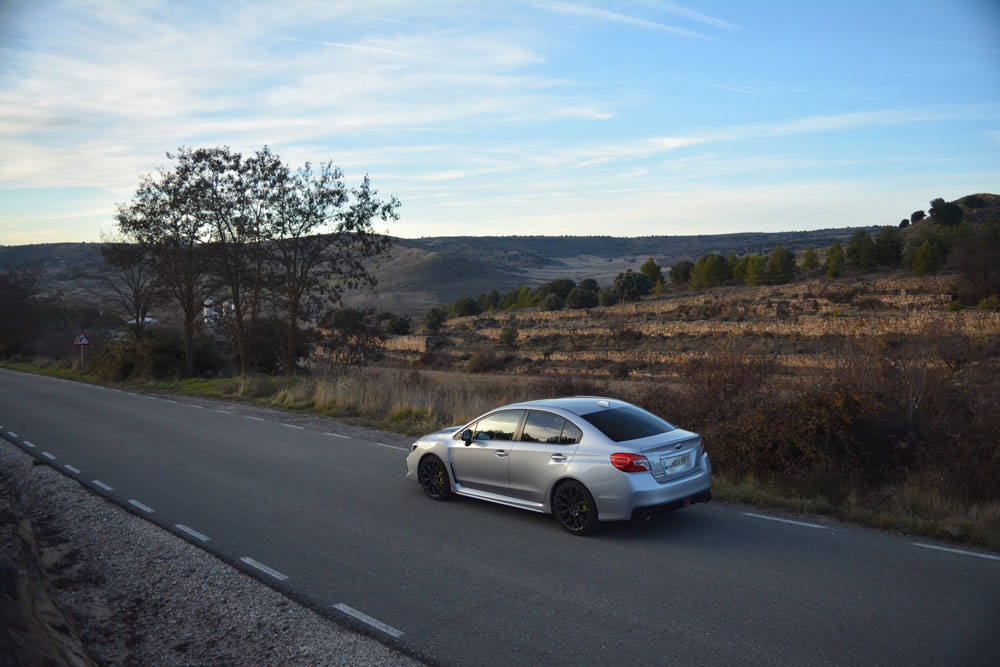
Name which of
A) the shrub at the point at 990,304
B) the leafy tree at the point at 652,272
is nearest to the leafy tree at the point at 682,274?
the leafy tree at the point at 652,272

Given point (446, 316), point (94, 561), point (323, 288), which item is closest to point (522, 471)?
point (94, 561)

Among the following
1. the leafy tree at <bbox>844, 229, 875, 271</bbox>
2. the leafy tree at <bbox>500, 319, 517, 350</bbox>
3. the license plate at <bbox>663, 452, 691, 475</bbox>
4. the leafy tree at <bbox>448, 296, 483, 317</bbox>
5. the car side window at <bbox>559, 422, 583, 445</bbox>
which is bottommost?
the leafy tree at <bbox>500, 319, 517, 350</bbox>

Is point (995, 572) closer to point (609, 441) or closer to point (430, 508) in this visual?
point (609, 441)

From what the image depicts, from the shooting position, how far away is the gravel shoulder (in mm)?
4676

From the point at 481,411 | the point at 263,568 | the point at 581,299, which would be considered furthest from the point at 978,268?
the point at 263,568

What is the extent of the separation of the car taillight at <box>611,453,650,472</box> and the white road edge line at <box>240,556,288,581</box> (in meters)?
3.54

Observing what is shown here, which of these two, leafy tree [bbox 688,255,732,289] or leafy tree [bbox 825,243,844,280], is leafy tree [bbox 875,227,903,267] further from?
leafy tree [bbox 688,255,732,289]

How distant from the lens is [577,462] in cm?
773

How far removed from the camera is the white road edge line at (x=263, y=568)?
6.62 meters

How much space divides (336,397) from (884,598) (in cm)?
1550

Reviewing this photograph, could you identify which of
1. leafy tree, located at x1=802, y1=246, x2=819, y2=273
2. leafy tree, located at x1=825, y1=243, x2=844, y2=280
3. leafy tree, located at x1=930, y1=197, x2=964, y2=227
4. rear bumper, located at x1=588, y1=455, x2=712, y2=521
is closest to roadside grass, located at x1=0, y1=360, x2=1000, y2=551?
rear bumper, located at x1=588, y1=455, x2=712, y2=521

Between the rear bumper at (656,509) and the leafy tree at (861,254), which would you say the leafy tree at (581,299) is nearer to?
the leafy tree at (861,254)

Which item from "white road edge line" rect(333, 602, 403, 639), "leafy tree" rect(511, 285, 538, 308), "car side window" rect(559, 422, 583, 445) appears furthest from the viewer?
A: "leafy tree" rect(511, 285, 538, 308)

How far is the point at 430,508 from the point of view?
907 centimetres
